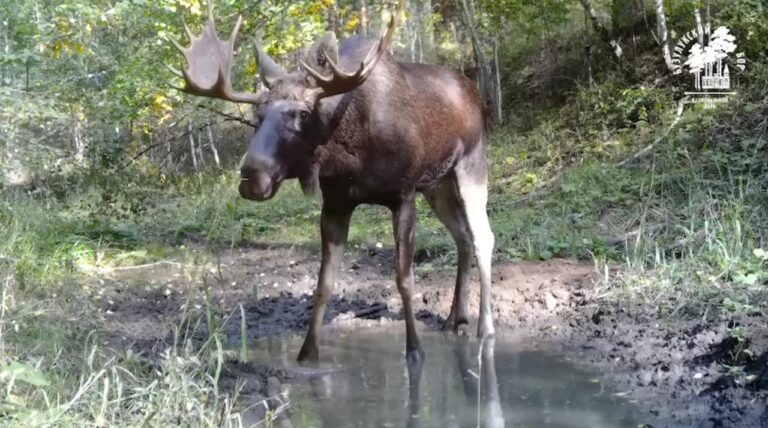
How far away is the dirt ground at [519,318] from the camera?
5.29 meters

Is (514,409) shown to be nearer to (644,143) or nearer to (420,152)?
(420,152)

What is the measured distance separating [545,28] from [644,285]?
9.17 m

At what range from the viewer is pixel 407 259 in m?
6.63

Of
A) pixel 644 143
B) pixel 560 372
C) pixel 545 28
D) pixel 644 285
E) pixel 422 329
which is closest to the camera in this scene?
pixel 560 372

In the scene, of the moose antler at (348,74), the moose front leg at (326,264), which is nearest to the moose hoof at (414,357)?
the moose front leg at (326,264)

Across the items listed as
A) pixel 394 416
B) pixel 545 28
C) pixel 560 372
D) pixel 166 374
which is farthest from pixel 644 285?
pixel 545 28

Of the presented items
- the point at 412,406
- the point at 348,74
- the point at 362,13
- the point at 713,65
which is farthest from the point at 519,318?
the point at 362,13

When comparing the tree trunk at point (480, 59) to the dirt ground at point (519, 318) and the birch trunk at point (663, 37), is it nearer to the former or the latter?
the birch trunk at point (663, 37)

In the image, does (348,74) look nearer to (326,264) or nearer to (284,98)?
(284,98)

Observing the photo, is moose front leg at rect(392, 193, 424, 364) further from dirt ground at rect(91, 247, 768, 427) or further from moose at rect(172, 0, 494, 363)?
dirt ground at rect(91, 247, 768, 427)

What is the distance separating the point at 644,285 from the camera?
23.3 ft

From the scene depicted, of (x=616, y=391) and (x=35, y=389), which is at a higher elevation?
(x=35, y=389)

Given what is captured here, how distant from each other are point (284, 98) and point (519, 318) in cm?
293

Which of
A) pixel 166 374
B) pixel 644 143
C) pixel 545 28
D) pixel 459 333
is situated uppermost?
pixel 545 28
